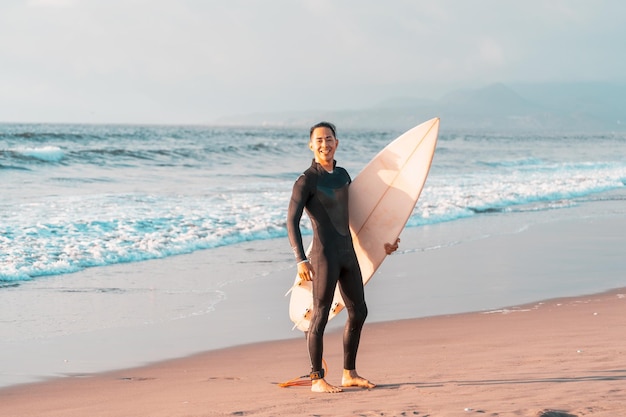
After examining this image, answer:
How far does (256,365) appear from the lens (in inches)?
219

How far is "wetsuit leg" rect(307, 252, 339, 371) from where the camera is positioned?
4.75m

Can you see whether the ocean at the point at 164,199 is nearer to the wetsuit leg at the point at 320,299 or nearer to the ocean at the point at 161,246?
the ocean at the point at 161,246

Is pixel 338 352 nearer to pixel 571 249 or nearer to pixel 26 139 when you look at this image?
pixel 571 249

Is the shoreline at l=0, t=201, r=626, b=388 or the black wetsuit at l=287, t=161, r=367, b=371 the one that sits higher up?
the black wetsuit at l=287, t=161, r=367, b=371

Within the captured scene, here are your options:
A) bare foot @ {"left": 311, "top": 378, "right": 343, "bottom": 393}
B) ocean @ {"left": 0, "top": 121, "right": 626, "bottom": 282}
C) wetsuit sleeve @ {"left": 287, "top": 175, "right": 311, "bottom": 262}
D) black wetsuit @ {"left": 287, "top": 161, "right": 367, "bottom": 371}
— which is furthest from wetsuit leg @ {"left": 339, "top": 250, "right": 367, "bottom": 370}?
ocean @ {"left": 0, "top": 121, "right": 626, "bottom": 282}

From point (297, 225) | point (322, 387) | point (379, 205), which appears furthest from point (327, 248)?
point (322, 387)

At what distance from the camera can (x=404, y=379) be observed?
498cm

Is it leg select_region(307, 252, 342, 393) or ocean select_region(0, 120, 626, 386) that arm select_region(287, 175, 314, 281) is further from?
ocean select_region(0, 120, 626, 386)

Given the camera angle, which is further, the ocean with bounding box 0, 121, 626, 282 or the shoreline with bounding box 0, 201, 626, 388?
the ocean with bounding box 0, 121, 626, 282

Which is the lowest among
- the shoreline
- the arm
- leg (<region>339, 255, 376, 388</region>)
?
the shoreline

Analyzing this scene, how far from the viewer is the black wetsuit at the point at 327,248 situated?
4.74 m

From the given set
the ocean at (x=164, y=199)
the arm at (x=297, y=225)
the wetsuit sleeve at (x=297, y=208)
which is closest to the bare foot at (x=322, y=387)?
the arm at (x=297, y=225)

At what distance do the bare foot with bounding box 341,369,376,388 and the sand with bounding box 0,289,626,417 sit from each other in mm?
52

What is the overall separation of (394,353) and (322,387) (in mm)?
1203
